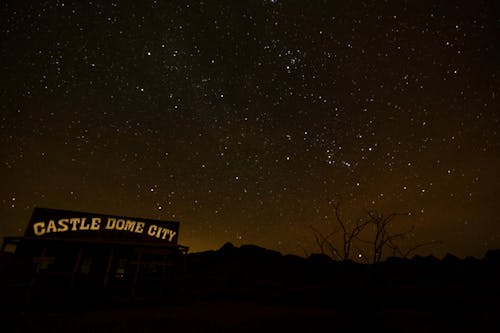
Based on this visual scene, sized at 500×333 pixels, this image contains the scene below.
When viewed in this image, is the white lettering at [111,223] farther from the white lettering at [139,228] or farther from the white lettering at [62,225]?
the white lettering at [62,225]

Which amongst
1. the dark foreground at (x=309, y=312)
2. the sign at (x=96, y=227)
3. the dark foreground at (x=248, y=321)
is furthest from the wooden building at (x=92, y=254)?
the dark foreground at (x=248, y=321)

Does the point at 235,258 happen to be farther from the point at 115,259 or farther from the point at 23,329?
the point at 23,329

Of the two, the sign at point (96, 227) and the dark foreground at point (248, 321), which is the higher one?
the sign at point (96, 227)

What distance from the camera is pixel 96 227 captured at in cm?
1659

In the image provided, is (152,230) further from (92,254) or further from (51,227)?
(51,227)

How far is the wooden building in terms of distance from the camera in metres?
14.3

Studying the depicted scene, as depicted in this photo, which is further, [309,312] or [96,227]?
[96,227]

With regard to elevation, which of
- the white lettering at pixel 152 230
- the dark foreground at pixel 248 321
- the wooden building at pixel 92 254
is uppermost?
the white lettering at pixel 152 230

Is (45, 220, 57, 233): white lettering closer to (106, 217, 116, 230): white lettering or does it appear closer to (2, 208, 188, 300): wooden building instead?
(2, 208, 188, 300): wooden building

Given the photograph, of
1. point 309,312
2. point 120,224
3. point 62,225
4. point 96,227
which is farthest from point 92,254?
point 309,312

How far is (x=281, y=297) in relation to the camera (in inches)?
628

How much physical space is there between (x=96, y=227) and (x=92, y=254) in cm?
188

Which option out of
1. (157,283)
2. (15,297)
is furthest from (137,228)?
(15,297)

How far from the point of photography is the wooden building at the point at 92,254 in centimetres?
1430
